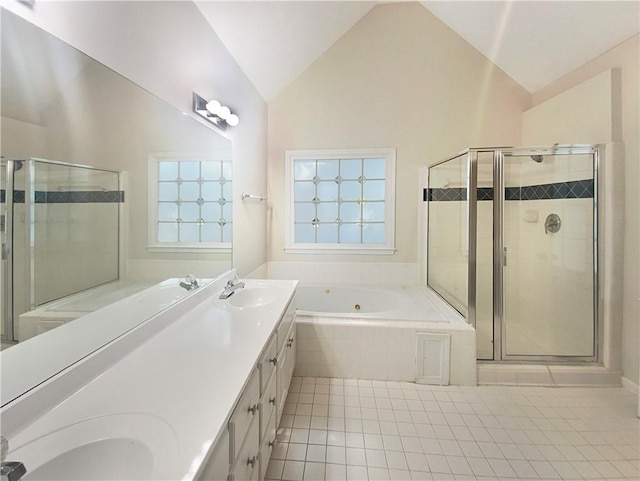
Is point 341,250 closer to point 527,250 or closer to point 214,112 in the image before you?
point 527,250

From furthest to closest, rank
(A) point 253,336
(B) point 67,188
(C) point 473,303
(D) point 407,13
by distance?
(D) point 407,13 → (C) point 473,303 → (A) point 253,336 → (B) point 67,188

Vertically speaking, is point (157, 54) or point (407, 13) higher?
point (407, 13)

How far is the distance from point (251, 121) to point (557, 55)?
2.78 meters

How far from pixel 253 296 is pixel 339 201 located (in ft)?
5.92

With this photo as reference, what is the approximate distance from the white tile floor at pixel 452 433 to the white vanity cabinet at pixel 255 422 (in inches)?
11.8

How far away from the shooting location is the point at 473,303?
228 centimetres

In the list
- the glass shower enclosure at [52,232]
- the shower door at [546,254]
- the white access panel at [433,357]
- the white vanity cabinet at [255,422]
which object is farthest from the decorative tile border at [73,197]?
the shower door at [546,254]

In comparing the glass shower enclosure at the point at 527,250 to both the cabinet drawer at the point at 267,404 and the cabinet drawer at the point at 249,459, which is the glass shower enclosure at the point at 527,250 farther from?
the cabinet drawer at the point at 249,459

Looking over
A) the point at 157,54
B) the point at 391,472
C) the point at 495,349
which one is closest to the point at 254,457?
the point at 391,472

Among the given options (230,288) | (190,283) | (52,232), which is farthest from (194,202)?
(52,232)

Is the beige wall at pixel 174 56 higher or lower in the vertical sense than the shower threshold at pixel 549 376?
higher

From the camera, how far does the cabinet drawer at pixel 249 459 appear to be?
2.93ft

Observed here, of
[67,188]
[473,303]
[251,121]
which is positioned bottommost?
[473,303]

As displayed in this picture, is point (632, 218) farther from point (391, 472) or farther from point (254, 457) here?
point (254, 457)
